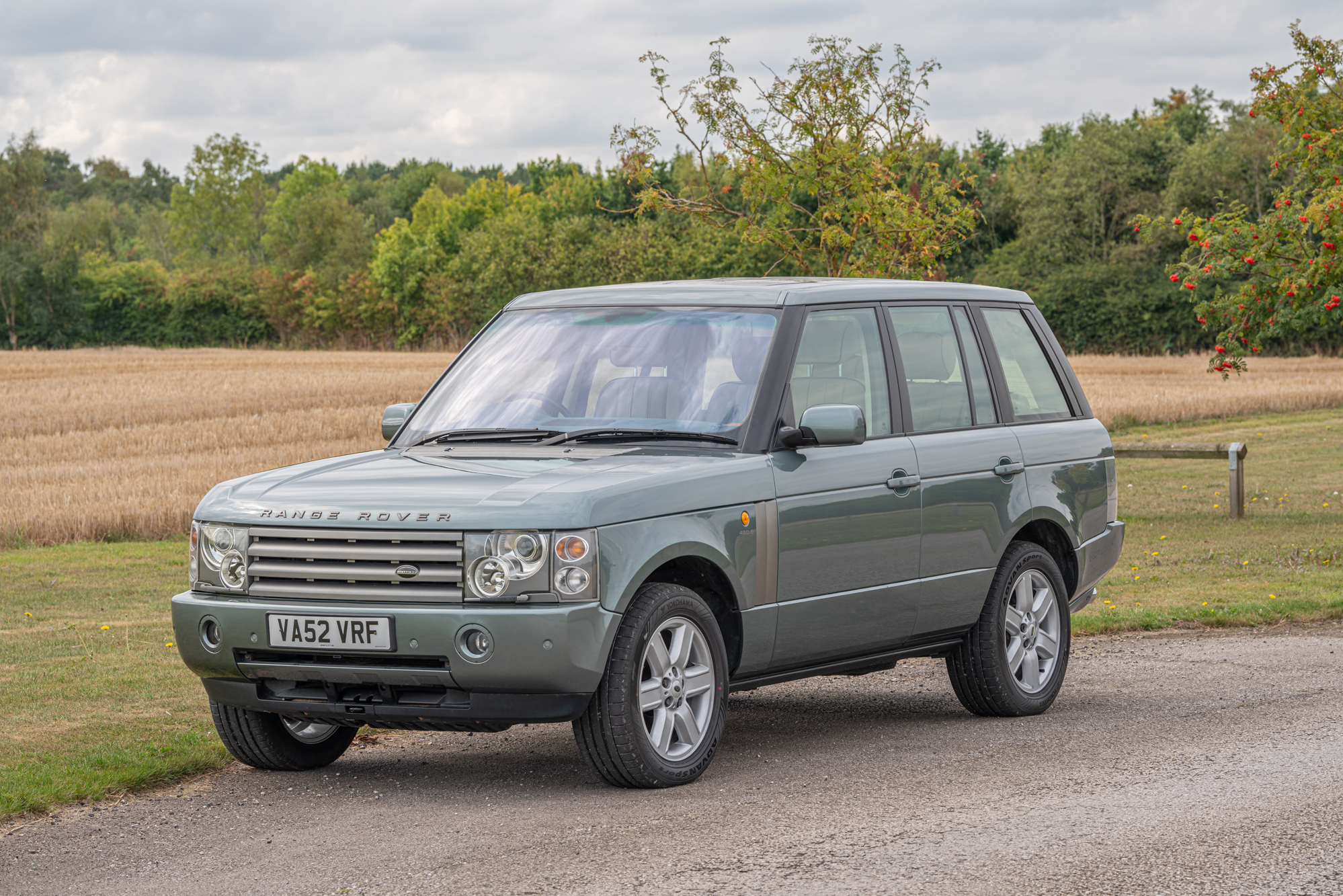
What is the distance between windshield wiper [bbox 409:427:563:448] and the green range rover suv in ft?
0.06

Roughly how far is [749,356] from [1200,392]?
35233 millimetres

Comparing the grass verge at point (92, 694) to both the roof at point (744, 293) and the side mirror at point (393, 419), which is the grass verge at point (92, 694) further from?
the roof at point (744, 293)

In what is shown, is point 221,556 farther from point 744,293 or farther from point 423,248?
point 423,248

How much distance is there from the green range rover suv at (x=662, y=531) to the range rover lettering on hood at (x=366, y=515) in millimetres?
14

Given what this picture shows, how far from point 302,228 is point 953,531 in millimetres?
116142

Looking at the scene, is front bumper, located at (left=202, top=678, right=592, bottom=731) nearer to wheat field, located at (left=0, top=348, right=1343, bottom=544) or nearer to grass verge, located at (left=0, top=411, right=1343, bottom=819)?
grass verge, located at (left=0, top=411, right=1343, bottom=819)

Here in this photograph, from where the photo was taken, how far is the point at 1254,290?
1661cm

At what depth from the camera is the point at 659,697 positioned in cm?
639

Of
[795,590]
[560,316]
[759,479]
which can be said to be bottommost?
[795,590]

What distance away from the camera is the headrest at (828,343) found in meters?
7.37

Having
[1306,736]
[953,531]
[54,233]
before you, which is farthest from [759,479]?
[54,233]

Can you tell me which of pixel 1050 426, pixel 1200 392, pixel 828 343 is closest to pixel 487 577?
pixel 828 343

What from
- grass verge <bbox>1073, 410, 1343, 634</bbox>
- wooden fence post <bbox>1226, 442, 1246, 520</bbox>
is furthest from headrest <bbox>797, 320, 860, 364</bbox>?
wooden fence post <bbox>1226, 442, 1246, 520</bbox>

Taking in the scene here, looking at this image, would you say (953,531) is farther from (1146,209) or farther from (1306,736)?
(1146,209)
